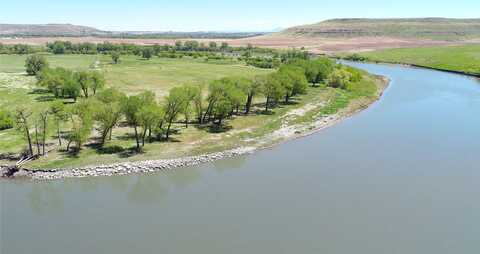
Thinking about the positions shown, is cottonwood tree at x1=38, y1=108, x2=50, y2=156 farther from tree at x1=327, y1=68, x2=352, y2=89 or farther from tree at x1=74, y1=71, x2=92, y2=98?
tree at x1=327, y1=68, x2=352, y2=89

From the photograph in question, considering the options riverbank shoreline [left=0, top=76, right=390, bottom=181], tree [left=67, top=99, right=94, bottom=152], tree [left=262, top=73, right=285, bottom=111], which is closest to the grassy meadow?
riverbank shoreline [left=0, top=76, right=390, bottom=181]

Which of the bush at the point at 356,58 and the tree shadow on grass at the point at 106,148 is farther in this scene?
the bush at the point at 356,58

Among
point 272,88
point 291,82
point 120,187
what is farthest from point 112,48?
point 120,187

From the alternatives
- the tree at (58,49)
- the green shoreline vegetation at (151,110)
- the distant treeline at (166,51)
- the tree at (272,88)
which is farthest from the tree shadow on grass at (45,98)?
the tree at (58,49)

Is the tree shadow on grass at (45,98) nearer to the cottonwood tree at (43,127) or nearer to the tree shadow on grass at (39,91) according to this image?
the tree shadow on grass at (39,91)

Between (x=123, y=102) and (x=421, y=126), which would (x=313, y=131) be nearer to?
(x=421, y=126)

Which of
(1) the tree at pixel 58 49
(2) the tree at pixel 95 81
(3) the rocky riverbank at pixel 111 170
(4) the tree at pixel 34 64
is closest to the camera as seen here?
(3) the rocky riverbank at pixel 111 170

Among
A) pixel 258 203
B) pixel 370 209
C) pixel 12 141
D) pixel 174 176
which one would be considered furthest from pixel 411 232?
pixel 12 141

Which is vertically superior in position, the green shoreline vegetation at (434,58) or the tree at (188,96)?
the green shoreline vegetation at (434,58)
